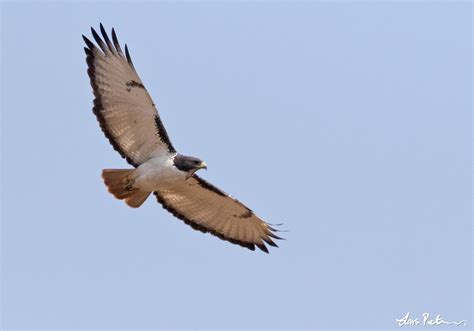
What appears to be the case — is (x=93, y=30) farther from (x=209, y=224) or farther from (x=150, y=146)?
(x=209, y=224)

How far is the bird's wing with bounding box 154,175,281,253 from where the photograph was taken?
55.0ft

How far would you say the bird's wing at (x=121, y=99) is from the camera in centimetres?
1576

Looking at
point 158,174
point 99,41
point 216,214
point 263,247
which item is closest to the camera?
point 158,174

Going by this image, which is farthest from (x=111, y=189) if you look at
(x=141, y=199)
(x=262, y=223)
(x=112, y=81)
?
(x=262, y=223)

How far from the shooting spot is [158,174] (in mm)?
15602

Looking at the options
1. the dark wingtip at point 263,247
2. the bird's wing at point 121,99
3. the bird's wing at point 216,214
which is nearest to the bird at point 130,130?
the bird's wing at point 121,99

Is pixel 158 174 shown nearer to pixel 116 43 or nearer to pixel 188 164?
pixel 188 164

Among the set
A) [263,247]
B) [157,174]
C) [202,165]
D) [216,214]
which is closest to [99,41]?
[157,174]

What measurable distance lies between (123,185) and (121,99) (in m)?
1.24

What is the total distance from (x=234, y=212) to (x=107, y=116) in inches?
102

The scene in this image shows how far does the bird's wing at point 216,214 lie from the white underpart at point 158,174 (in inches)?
35.0

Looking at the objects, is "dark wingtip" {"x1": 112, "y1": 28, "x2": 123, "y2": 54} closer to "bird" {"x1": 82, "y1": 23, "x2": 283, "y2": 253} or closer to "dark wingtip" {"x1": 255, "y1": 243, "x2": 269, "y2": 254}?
"bird" {"x1": 82, "y1": 23, "x2": 283, "y2": 253}

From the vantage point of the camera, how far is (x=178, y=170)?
15555 mm

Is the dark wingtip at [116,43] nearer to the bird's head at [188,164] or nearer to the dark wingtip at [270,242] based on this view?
the bird's head at [188,164]
